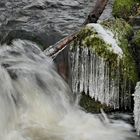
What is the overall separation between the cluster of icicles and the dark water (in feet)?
4.52

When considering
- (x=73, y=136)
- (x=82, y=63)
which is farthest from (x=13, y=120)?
(x=82, y=63)

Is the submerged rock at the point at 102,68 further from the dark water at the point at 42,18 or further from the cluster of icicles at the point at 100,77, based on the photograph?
the dark water at the point at 42,18

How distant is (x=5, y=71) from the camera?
23.2 feet

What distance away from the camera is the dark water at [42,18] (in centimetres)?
830

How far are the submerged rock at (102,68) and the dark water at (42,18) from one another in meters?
1.36

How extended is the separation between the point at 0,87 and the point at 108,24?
6.65 feet

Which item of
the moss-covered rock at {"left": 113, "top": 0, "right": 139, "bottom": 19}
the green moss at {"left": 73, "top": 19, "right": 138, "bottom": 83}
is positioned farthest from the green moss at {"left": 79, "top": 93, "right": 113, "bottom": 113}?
the moss-covered rock at {"left": 113, "top": 0, "right": 139, "bottom": 19}

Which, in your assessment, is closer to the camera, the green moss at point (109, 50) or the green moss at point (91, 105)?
the green moss at point (109, 50)

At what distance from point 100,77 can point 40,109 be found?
3.41 feet

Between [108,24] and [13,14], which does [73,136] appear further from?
[13,14]

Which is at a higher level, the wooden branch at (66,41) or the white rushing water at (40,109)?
the wooden branch at (66,41)

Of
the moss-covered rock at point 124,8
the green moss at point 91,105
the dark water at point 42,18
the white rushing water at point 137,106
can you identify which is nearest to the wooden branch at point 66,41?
the dark water at point 42,18

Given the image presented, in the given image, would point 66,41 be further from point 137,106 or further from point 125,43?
A: point 137,106

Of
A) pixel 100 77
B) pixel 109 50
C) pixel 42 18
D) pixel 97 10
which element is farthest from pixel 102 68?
pixel 42 18
